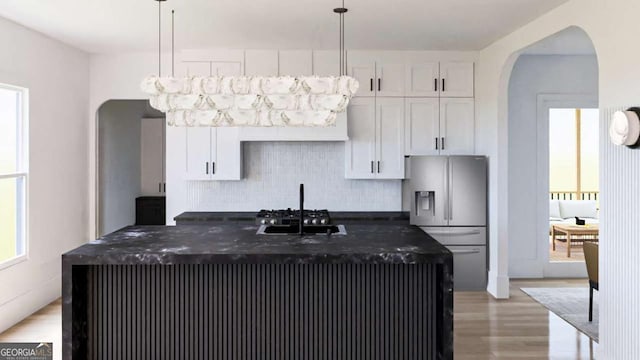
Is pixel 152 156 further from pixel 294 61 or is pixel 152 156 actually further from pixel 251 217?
pixel 294 61

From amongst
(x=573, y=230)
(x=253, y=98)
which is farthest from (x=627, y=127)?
(x=573, y=230)

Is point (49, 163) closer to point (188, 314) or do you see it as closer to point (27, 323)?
point (27, 323)

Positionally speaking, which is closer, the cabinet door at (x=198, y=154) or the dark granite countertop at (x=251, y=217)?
the dark granite countertop at (x=251, y=217)

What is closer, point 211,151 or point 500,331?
point 500,331

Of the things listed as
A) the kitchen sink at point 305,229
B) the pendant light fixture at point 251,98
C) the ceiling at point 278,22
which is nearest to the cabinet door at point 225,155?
the ceiling at point 278,22

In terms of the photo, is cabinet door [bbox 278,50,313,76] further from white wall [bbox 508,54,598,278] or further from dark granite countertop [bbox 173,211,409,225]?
white wall [bbox 508,54,598,278]

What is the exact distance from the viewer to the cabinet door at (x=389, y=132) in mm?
5895

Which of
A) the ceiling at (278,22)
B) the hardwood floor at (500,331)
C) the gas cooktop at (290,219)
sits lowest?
Result: the hardwood floor at (500,331)

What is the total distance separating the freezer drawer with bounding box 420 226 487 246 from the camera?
575cm

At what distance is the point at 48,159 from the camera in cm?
527

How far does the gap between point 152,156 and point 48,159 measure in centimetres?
266

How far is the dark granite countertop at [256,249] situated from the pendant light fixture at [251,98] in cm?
81

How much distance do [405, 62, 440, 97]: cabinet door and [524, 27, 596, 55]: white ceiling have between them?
0.99 m

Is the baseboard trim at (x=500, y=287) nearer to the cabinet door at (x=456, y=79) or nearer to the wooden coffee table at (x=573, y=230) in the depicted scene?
the wooden coffee table at (x=573, y=230)
